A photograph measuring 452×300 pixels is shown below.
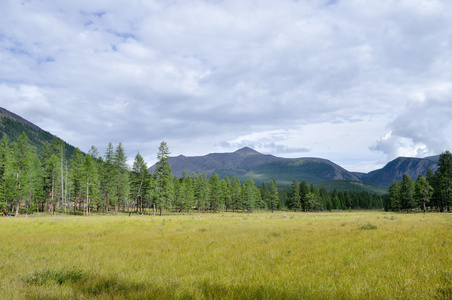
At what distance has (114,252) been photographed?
33.7 feet

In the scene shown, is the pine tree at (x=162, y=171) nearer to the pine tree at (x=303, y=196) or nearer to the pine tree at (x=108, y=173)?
the pine tree at (x=108, y=173)

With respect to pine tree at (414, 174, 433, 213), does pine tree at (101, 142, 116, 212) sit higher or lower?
higher

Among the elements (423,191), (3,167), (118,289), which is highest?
(3,167)

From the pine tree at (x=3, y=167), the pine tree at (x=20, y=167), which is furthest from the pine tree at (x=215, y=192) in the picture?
the pine tree at (x=3, y=167)

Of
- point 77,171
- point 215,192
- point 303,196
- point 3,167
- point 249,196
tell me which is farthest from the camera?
point 303,196

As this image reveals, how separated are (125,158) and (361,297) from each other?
60.0 meters

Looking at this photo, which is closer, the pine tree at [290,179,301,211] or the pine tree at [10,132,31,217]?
the pine tree at [10,132,31,217]

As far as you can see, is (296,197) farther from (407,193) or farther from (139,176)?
(139,176)

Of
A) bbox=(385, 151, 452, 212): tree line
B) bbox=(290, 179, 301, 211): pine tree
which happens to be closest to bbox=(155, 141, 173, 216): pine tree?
bbox=(290, 179, 301, 211): pine tree

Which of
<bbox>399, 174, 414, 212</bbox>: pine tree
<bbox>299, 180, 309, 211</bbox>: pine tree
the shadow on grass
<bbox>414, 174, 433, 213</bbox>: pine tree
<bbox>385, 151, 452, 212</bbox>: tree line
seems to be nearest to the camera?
the shadow on grass

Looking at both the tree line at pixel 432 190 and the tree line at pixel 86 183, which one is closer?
the tree line at pixel 86 183

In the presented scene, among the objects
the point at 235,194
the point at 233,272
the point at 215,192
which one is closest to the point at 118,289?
the point at 233,272

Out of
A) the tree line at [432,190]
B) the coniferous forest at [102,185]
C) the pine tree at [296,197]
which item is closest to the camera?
the coniferous forest at [102,185]

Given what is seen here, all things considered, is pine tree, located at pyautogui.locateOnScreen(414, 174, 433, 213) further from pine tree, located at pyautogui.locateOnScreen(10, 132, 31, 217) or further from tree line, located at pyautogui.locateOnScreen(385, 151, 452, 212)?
pine tree, located at pyautogui.locateOnScreen(10, 132, 31, 217)
